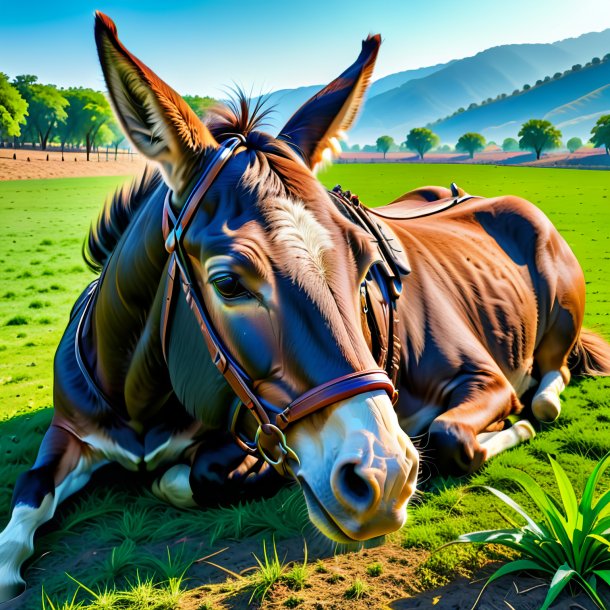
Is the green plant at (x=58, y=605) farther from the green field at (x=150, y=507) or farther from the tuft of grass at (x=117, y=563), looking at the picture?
the tuft of grass at (x=117, y=563)

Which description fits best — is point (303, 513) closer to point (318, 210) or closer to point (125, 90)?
point (318, 210)

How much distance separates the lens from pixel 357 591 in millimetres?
3115

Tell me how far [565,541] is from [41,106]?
95758 millimetres

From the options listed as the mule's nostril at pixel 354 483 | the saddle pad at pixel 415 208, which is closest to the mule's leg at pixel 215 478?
the mule's nostril at pixel 354 483

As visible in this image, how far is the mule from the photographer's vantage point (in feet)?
8.03

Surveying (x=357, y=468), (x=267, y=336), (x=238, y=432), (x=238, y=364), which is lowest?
(x=238, y=432)

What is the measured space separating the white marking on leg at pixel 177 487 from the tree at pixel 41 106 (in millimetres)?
92514

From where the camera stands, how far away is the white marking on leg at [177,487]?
13.0 ft

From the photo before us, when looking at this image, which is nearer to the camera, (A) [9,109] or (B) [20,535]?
(B) [20,535]

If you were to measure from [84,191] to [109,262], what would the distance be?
38049 mm

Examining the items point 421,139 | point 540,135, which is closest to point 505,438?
point 540,135

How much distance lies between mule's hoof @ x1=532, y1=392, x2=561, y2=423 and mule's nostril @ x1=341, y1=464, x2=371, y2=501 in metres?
3.68

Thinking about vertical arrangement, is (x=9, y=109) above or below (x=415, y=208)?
above

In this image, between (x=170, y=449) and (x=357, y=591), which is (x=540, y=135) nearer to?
(x=170, y=449)
